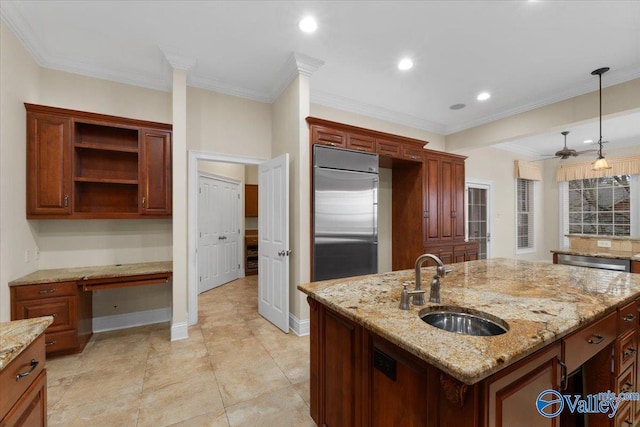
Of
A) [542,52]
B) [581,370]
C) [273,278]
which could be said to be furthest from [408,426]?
[542,52]

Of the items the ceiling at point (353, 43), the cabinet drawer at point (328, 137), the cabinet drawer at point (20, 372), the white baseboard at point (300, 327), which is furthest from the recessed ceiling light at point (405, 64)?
the cabinet drawer at point (20, 372)

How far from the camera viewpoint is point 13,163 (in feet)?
8.09

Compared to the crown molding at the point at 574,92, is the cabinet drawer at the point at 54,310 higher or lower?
lower

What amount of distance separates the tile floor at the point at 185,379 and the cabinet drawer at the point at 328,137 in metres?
2.29

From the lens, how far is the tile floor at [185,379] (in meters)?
1.89

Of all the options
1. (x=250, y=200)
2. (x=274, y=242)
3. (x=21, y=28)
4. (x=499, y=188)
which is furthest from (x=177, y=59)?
(x=499, y=188)

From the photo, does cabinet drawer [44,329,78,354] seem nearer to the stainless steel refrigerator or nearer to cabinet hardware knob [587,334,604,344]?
the stainless steel refrigerator

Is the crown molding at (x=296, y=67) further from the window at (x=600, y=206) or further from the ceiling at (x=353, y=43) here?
the window at (x=600, y=206)

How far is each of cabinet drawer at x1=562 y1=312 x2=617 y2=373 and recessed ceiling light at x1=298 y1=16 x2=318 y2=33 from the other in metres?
2.88

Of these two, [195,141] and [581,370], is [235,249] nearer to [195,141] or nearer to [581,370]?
[195,141]

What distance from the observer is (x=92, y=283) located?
8.96 ft

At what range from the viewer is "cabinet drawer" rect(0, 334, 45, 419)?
39.4 inches

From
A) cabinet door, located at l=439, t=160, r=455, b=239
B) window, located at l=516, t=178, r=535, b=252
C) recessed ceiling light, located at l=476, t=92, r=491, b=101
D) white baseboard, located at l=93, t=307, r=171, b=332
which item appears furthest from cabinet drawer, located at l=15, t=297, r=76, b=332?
window, located at l=516, t=178, r=535, b=252

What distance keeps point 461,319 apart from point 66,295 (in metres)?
3.35
